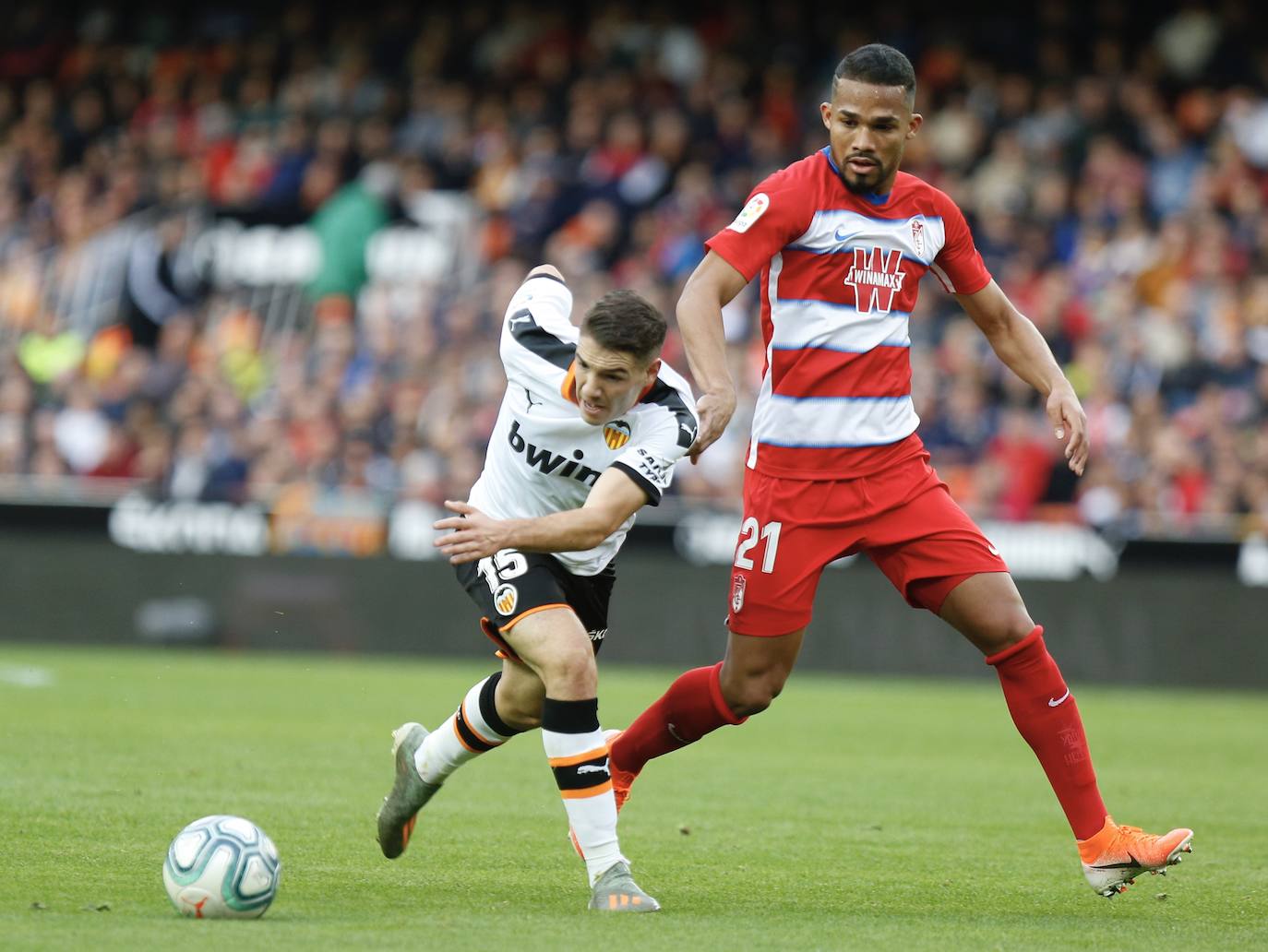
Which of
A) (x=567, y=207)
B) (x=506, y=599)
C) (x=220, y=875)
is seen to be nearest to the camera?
(x=220, y=875)

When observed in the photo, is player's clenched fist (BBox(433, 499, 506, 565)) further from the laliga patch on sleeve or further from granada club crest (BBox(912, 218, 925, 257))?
granada club crest (BBox(912, 218, 925, 257))

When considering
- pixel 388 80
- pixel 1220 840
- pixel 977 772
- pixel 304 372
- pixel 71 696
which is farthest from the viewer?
pixel 388 80

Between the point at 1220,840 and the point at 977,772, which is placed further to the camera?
the point at 977,772

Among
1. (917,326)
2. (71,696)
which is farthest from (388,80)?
(71,696)

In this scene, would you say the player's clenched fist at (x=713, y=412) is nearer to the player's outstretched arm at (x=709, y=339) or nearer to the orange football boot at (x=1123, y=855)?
the player's outstretched arm at (x=709, y=339)

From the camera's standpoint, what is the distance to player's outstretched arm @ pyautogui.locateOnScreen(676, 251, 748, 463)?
571 centimetres

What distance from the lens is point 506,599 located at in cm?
626

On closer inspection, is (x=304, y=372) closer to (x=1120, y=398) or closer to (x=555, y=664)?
(x=1120, y=398)

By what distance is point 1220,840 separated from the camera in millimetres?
7820

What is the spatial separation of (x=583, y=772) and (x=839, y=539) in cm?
127

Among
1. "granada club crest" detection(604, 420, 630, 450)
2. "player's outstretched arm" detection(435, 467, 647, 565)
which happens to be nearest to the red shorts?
"granada club crest" detection(604, 420, 630, 450)

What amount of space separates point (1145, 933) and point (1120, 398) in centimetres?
1098

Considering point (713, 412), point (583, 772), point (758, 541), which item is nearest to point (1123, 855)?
point (758, 541)

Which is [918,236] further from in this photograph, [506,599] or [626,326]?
[506,599]
